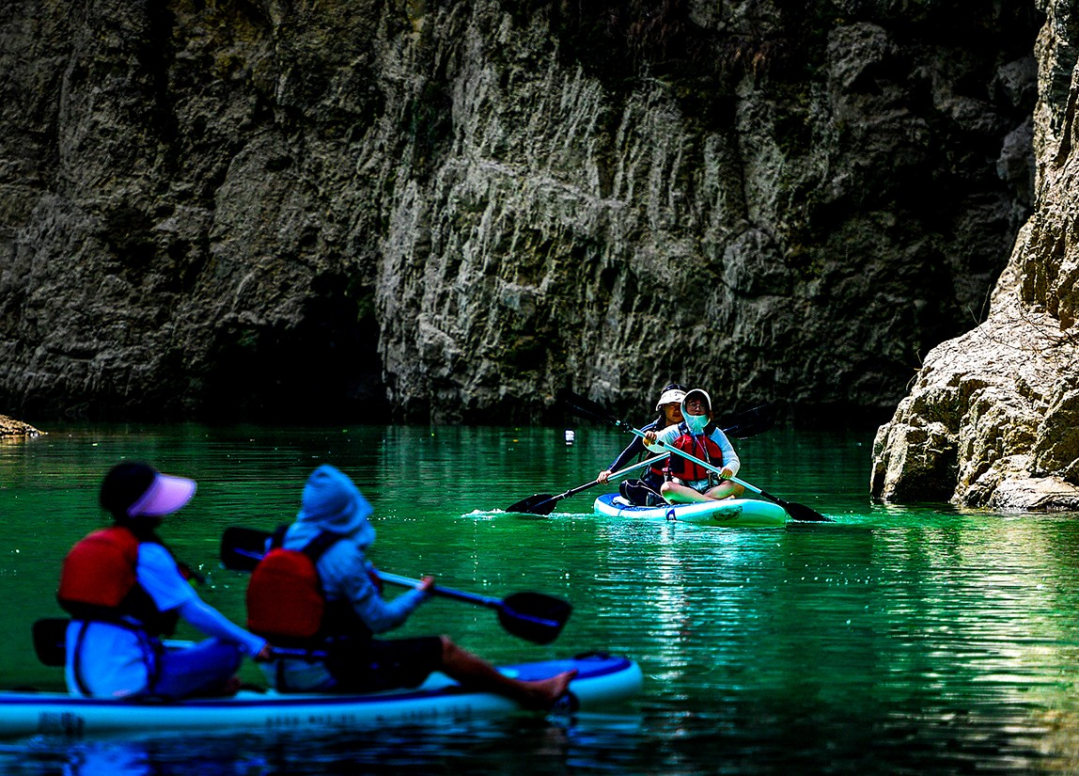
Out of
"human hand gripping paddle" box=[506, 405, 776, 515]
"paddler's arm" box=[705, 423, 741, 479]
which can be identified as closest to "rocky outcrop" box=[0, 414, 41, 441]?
"human hand gripping paddle" box=[506, 405, 776, 515]

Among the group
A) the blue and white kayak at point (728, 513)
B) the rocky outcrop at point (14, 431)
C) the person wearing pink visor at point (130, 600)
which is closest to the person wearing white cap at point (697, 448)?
the blue and white kayak at point (728, 513)

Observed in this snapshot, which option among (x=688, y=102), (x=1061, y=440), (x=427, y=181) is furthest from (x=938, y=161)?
(x=1061, y=440)

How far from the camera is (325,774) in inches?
284

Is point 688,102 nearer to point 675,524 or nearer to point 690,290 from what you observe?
point 690,290

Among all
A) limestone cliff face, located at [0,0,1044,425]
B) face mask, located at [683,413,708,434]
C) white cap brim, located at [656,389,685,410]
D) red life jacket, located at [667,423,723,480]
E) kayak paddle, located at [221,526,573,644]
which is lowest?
kayak paddle, located at [221,526,573,644]

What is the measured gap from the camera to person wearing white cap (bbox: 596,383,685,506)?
1964cm

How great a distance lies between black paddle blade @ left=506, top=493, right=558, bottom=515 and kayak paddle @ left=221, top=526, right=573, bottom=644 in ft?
34.4

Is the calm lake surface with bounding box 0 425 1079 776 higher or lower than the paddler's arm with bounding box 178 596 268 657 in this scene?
lower

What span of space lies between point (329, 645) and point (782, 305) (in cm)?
3623

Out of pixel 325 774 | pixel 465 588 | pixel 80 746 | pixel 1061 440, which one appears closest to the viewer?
pixel 325 774

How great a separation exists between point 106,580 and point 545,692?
226 centimetres

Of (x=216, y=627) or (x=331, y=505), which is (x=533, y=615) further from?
(x=216, y=627)

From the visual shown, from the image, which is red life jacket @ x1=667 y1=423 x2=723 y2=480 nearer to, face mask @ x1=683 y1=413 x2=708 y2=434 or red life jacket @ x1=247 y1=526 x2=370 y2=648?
face mask @ x1=683 y1=413 x2=708 y2=434

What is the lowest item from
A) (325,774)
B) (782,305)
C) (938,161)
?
(325,774)
